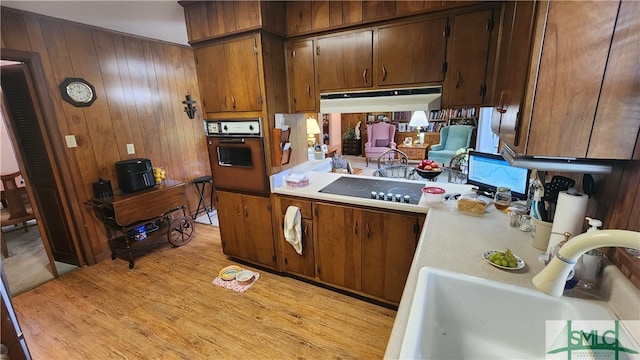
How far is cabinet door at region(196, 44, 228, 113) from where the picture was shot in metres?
2.33

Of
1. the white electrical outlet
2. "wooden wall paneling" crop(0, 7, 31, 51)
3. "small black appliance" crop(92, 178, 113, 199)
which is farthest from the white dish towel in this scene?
"wooden wall paneling" crop(0, 7, 31, 51)

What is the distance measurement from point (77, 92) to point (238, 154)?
184 cm

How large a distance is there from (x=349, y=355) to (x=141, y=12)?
330 cm

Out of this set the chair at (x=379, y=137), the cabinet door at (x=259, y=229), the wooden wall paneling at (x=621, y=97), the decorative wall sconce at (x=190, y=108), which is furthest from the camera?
the chair at (x=379, y=137)

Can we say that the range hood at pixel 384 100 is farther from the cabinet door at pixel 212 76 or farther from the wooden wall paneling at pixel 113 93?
the wooden wall paneling at pixel 113 93

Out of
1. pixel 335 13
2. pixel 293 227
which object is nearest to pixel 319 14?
pixel 335 13

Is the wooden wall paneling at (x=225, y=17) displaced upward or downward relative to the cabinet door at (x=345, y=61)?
upward

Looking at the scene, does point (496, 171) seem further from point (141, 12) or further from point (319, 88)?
point (141, 12)

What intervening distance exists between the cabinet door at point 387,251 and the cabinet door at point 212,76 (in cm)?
166

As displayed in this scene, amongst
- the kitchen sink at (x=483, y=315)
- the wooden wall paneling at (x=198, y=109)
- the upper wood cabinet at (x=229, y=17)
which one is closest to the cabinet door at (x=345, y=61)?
the upper wood cabinet at (x=229, y=17)

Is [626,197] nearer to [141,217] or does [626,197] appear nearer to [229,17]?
[229,17]

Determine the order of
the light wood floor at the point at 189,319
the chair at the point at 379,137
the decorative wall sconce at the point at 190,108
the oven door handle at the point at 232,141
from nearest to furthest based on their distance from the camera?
the light wood floor at the point at 189,319, the oven door handle at the point at 232,141, the decorative wall sconce at the point at 190,108, the chair at the point at 379,137

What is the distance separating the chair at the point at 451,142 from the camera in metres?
5.91

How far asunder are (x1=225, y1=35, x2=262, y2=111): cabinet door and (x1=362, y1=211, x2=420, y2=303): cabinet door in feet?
4.43
